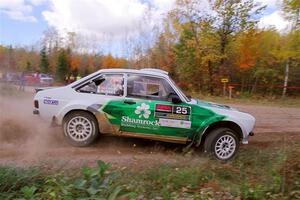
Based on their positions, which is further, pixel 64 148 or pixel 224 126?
pixel 224 126

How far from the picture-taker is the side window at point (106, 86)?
654cm

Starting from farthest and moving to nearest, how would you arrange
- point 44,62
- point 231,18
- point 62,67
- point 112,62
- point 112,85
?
1. point 112,62
2. point 44,62
3. point 62,67
4. point 231,18
5. point 112,85

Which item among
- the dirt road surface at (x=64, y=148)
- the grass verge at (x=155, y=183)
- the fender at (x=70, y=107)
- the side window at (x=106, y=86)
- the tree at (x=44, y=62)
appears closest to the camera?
the grass verge at (x=155, y=183)

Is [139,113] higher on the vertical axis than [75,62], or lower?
lower

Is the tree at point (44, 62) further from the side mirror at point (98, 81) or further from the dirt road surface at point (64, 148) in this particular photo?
the side mirror at point (98, 81)

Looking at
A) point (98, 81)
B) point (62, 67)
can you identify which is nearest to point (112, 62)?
point (62, 67)

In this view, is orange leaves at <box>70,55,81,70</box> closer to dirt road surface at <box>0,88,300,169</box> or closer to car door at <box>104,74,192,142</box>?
dirt road surface at <box>0,88,300,169</box>

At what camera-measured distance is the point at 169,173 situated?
177 inches

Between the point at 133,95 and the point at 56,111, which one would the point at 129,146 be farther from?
the point at 56,111

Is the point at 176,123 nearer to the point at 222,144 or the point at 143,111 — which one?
the point at 143,111

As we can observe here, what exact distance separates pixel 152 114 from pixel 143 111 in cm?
21

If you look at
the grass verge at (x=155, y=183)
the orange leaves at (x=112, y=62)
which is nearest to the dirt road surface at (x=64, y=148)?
the grass verge at (x=155, y=183)

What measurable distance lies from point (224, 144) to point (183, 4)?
2374 cm

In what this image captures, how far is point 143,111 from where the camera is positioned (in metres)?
6.32
